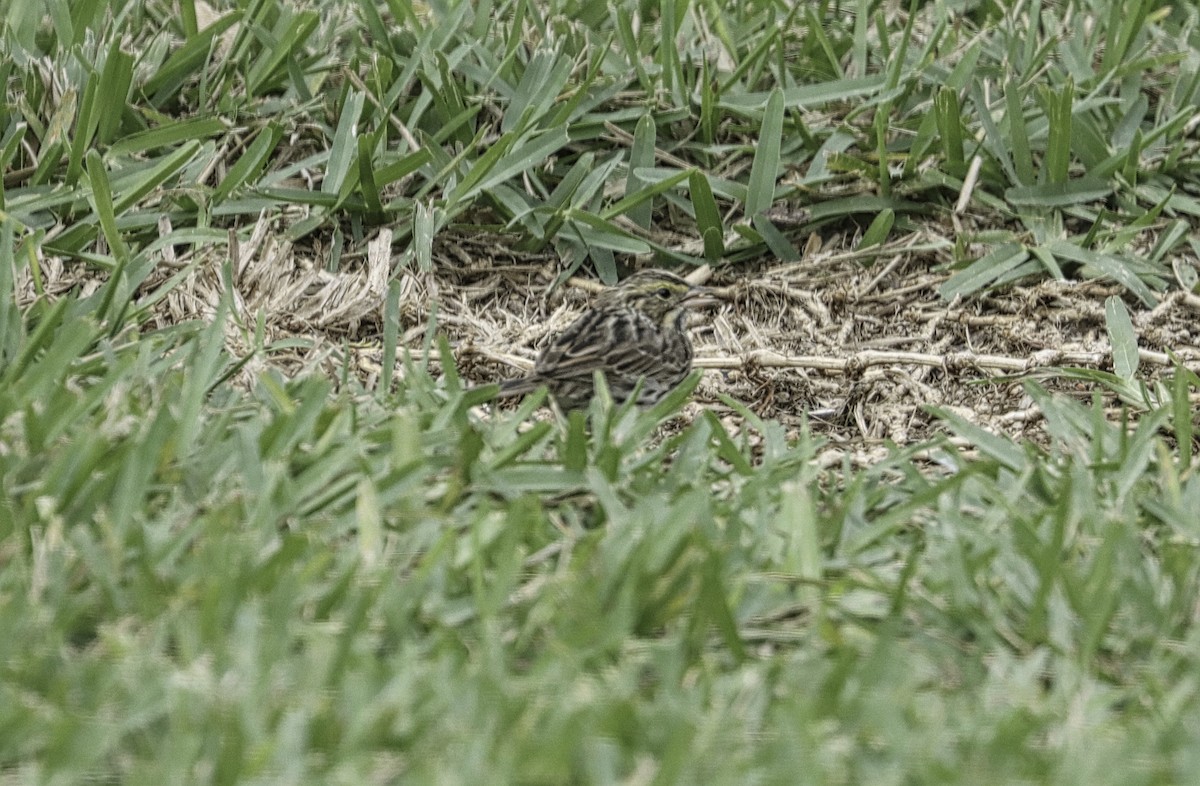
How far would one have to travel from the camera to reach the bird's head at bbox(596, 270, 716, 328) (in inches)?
214

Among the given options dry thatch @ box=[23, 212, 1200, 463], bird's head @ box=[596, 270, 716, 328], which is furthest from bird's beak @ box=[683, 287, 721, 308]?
dry thatch @ box=[23, 212, 1200, 463]

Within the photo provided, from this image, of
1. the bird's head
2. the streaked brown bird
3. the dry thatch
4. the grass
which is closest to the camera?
the grass

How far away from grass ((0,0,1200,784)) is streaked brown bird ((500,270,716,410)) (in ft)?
0.94

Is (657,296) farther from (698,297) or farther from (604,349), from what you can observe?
(604,349)

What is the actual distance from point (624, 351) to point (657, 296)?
422mm

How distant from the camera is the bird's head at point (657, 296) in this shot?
5.43m

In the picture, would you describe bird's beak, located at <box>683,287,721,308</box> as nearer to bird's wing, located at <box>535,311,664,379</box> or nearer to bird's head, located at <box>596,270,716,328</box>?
bird's head, located at <box>596,270,716,328</box>

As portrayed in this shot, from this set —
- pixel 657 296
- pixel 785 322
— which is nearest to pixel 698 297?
pixel 657 296

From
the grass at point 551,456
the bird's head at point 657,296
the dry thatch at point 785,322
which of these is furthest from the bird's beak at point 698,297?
the grass at point 551,456

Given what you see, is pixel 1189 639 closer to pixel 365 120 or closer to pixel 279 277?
pixel 279 277

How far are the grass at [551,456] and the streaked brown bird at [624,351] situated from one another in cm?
29

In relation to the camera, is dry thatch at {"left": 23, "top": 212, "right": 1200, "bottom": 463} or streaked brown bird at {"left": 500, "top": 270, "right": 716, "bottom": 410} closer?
streaked brown bird at {"left": 500, "top": 270, "right": 716, "bottom": 410}

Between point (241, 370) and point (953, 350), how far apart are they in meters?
2.40

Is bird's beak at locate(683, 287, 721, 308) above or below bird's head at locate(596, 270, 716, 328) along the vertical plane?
below
